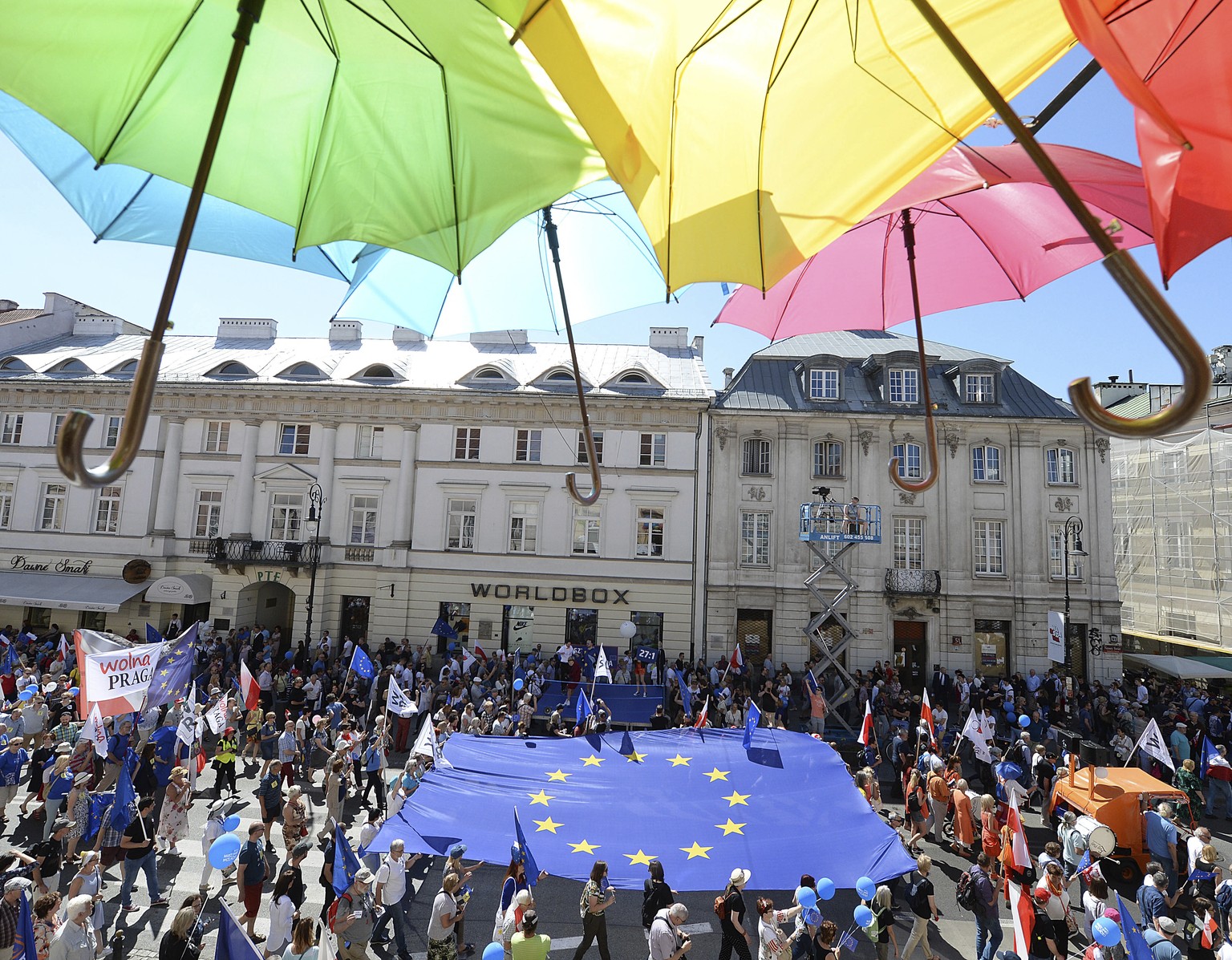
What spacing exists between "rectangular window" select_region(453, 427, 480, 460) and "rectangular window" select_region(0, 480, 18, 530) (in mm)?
21052

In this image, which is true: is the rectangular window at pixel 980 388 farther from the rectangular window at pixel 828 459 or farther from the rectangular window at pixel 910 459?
the rectangular window at pixel 828 459

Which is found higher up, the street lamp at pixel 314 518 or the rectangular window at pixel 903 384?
the rectangular window at pixel 903 384

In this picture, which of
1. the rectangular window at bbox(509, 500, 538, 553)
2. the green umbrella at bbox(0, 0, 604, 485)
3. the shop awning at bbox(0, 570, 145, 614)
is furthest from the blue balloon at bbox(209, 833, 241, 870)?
the shop awning at bbox(0, 570, 145, 614)

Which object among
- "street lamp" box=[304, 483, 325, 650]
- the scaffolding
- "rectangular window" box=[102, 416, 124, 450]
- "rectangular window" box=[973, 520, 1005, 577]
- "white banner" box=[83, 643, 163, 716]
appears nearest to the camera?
"white banner" box=[83, 643, 163, 716]

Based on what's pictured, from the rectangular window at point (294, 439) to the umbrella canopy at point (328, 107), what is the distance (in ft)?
98.4

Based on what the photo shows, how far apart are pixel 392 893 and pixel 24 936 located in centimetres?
383

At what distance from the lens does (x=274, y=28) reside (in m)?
3.68

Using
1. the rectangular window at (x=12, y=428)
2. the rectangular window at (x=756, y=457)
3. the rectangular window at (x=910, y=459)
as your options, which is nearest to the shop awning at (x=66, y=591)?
the rectangular window at (x=12, y=428)

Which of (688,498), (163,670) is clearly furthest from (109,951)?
(688,498)

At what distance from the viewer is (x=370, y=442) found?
31.7 m

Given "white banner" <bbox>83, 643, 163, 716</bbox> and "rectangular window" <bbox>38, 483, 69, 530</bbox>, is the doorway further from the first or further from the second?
"rectangular window" <bbox>38, 483, 69, 530</bbox>

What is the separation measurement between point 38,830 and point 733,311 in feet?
50.0

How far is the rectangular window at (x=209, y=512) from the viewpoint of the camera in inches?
1249

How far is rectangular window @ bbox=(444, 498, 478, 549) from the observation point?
3095 centimetres
